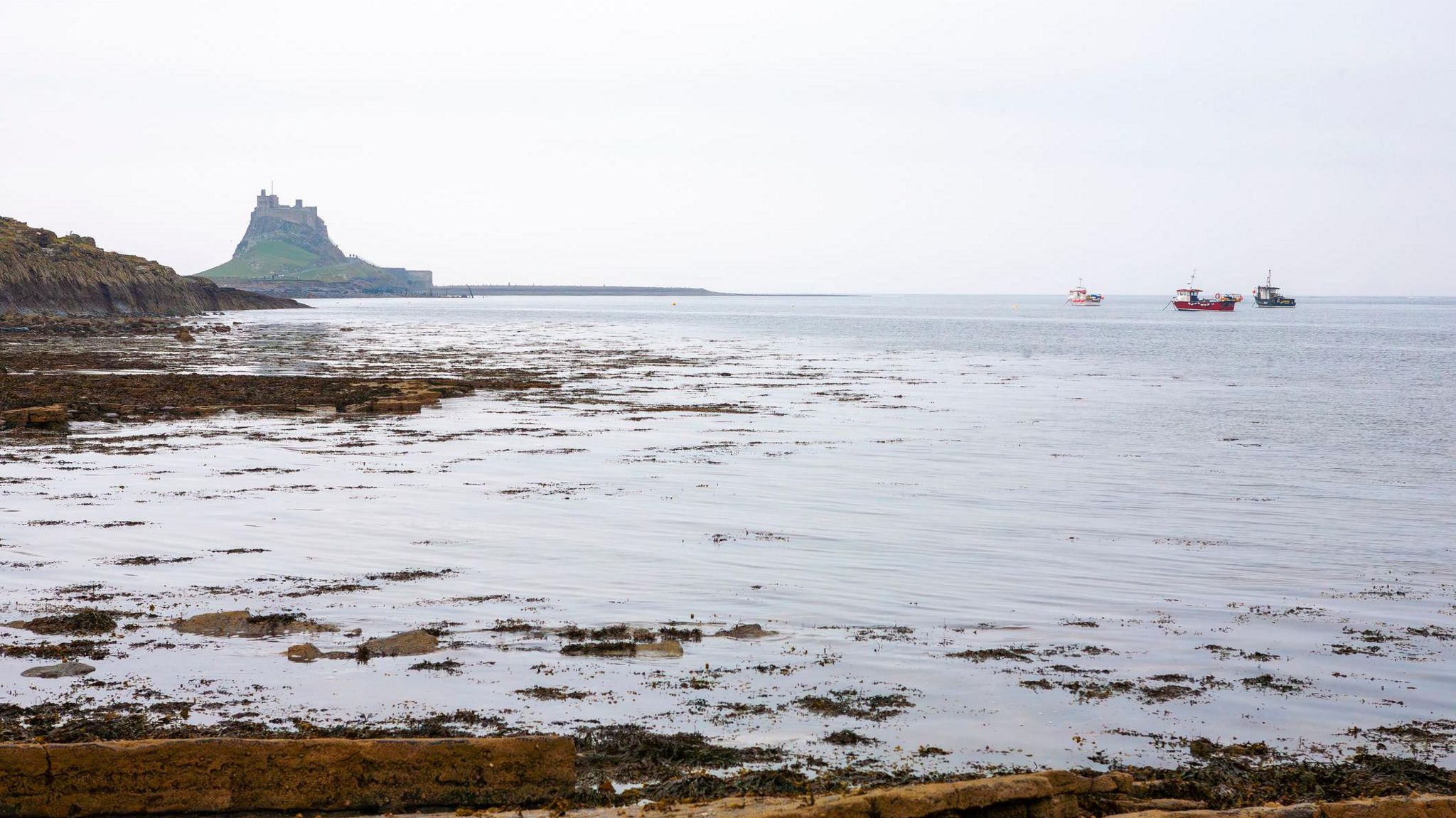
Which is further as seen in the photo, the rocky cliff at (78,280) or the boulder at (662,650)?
the rocky cliff at (78,280)

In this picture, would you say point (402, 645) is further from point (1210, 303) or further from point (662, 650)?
A: point (1210, 303)

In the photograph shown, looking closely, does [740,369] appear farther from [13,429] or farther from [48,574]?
[48,574]

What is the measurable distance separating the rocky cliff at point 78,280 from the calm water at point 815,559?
85634 millimetres

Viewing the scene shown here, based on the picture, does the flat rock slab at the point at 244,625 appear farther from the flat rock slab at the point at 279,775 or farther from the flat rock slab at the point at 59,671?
the flat rock slab at the point at 279,775

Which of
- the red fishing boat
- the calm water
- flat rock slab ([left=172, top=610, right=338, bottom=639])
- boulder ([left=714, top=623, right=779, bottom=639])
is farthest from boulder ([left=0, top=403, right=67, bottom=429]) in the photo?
the red fishing boat

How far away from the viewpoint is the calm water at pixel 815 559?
8625 millimetres

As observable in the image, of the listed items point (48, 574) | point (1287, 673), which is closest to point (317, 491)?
point (48, 574)

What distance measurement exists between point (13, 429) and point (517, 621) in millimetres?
18167

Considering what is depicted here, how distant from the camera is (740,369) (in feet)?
168

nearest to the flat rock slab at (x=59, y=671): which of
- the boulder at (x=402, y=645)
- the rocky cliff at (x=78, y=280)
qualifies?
the boulder at (x=402, y=645)

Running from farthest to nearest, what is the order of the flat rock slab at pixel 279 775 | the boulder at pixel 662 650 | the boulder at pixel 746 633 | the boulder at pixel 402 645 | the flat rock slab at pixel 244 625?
the boulder at pixel 746 633 → the flat rock slab at pixel 244 625 → the boulder at pixel 662 650 → the boulder at pixel 402 645 → the flat rock slab at pixel 279 775

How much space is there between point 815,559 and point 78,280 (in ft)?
362

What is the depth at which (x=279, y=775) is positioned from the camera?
20.3 ft

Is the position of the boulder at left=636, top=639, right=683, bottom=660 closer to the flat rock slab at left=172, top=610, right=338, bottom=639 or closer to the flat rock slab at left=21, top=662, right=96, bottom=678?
the flat rock slab at left=172, top=610, right=338, bottom=639
